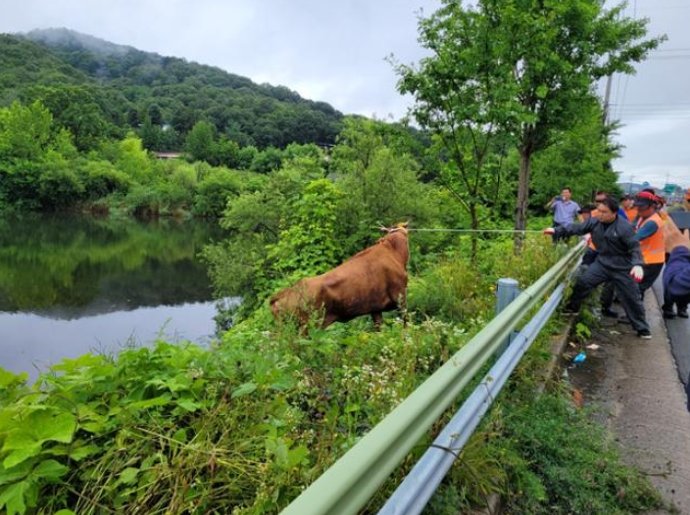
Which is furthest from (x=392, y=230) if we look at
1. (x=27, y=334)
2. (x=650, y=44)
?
(x=27, y=334)

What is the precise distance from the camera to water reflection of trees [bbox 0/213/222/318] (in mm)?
27062

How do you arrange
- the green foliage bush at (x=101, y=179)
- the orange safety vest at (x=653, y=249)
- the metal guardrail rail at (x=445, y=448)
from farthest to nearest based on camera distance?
1. the green foliage bush at (x=101, y=179)
2. the orange safety vest at (x=653, y=249)
3. the metal guardrail rail at (x=445, y=448)

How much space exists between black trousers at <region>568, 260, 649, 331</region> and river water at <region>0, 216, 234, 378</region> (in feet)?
25.6

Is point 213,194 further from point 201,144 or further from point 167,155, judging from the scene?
point 167,155

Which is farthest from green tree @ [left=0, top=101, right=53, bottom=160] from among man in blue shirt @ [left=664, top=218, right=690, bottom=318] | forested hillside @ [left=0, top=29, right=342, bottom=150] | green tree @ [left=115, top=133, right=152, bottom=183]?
man in blue shirt @ [left=664, top=218, right=690, bottom=318]

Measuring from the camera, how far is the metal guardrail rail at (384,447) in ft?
3.54

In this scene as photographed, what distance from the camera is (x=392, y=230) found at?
6.23 meters

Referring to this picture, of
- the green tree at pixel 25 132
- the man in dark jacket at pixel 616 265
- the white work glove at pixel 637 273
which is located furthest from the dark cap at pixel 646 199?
the green tree at pixel 25 132

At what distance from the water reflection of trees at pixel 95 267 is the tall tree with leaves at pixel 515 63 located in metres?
22.4

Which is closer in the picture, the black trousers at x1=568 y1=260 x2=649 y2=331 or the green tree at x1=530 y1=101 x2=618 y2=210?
the black trousers at x1=568 y1=260 x2=649 y2=331

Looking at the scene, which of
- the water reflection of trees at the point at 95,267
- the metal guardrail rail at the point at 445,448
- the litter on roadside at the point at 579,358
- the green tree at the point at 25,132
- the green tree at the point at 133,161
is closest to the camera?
the metal guardrail rail at the point at 445,448

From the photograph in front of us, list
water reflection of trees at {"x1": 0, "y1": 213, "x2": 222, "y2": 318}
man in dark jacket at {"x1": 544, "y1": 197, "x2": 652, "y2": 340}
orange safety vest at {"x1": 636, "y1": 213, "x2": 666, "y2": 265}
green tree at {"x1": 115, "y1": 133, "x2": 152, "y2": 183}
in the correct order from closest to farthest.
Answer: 1. man in dark jacket at {"x1": 544, "y1": 197, "x2": 652, "y2": 340}
2. orange safety vest at {"x1": 636, "y1": 213, "x2": 666, "y2": 265}
3. water reflection of trees at {"x1": 0, "y1": 213, "x2": 222, "y2": 318}
4. green tree at {"x1": 115, "y1": 133, "x2": 152, "y2": 183}

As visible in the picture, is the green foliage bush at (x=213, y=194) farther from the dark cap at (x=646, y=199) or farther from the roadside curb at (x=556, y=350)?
the roadside curb at (x=556, y=350)

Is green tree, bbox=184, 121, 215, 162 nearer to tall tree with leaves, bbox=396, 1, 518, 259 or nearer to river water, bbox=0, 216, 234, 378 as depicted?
river water, bbox=0, 216, 234, 378
